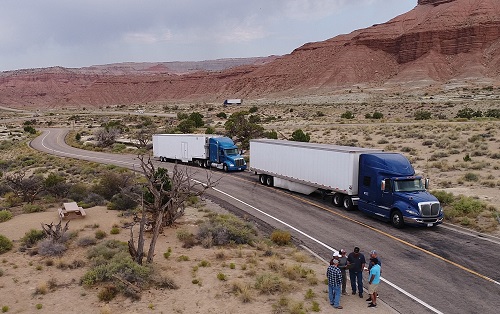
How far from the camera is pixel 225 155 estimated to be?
A: 3856cm

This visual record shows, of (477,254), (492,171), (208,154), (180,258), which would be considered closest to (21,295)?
(180,258)

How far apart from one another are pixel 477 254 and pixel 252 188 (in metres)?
16.9

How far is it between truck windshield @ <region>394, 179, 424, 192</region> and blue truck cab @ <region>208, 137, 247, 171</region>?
19141mm

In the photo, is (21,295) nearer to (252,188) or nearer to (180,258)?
(180,258)

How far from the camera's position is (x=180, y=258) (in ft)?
56.3

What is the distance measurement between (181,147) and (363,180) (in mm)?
24106

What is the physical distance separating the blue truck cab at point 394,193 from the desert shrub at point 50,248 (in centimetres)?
1532

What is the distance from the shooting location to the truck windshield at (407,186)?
69.7ft

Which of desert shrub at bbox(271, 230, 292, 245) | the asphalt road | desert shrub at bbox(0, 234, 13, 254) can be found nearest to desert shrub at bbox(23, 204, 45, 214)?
desert shrub at bbox(0, 234, 13, 254)

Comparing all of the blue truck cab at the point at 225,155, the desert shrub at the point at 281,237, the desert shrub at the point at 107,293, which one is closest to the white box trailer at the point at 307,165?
the blue truck cab at the point at 225,155

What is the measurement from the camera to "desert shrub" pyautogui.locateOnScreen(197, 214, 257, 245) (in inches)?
759

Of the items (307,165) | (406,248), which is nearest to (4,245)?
(307,165)

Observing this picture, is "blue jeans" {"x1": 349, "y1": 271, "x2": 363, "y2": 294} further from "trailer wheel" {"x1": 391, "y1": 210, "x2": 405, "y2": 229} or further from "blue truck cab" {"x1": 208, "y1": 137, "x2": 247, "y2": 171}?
"blue truck cab" {"x1": 208, "y1": 137, "x2": 247, "y2": 171}

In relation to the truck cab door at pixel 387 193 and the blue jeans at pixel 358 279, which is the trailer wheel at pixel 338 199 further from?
the blue jeans at pixel 358 279
